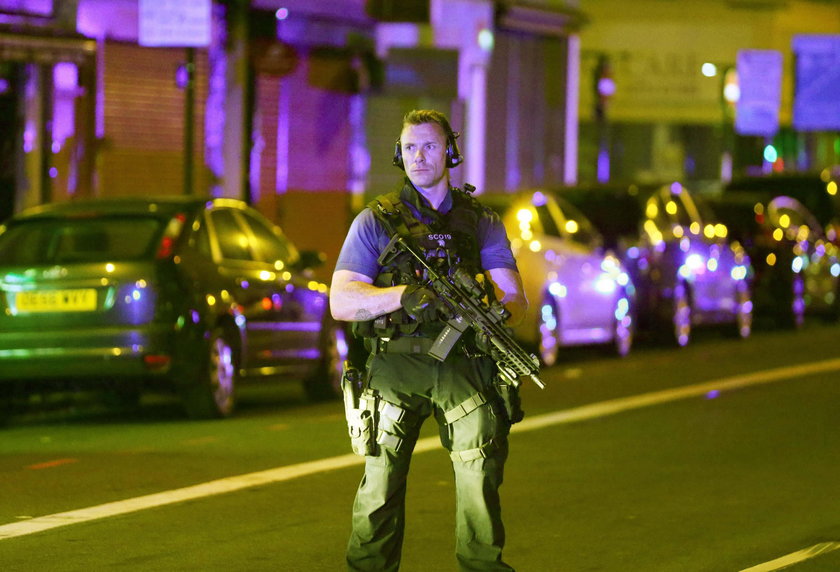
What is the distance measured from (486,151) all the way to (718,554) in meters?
25.5

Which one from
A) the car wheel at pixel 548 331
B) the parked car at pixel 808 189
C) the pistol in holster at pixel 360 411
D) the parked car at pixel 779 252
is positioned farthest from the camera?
the parked car at pixel 808 189

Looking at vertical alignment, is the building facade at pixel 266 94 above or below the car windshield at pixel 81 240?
above

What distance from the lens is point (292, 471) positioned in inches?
410

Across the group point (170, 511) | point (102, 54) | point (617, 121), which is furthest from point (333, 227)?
point (170, 511)

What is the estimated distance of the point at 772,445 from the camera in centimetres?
1180

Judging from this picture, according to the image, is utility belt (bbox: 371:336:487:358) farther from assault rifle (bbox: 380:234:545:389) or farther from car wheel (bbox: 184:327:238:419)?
car wheel (bbox: 184:327:238:419)

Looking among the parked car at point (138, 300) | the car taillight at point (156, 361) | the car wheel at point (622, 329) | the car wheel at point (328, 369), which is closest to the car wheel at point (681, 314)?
the car wheel at point (622, 329)

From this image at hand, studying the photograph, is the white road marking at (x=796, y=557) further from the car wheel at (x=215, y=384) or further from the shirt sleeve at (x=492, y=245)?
the car wheel at (x=215, y=384)

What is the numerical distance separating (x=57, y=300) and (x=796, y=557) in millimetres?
6114

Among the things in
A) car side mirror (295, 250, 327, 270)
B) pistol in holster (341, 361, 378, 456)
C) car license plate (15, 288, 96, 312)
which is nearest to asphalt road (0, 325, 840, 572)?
car license plate (15, 288, 96, 312)

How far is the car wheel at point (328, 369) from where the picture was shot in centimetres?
1463

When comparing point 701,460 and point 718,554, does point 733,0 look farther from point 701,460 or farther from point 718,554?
point 718,554

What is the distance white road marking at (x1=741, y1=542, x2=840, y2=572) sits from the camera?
25.1ft

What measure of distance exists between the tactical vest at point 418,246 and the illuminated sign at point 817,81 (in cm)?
3997
